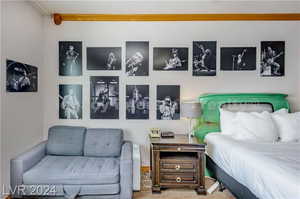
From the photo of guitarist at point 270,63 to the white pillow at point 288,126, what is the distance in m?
0.85

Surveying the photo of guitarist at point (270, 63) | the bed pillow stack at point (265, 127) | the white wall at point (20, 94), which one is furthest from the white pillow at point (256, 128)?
the white wall at point (20, 94)

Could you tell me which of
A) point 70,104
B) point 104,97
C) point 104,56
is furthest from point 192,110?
point 70,104

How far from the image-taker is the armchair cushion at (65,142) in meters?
2.93

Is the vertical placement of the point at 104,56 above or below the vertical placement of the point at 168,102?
above

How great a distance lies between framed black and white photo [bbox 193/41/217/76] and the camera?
3385mm

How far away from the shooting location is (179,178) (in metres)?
2.65

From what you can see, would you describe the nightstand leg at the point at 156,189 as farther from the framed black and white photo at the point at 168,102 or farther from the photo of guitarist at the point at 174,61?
the photo of guitarist at the point at 174,61

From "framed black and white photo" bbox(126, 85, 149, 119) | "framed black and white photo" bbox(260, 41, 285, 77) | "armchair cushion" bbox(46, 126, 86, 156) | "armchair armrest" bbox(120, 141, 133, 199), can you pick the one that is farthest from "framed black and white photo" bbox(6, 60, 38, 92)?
"framed black and white photo" bbox(260, 41, 285, 77)

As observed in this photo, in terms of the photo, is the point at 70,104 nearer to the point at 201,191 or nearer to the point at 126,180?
the point at 126,180

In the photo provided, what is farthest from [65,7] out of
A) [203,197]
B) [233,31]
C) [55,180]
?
[203,197]

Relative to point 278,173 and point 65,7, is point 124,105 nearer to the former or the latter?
point 65,7

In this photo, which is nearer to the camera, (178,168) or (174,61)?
(178,168)

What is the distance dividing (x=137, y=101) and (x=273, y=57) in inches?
89.0

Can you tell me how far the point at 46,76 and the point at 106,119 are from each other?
117 cm
